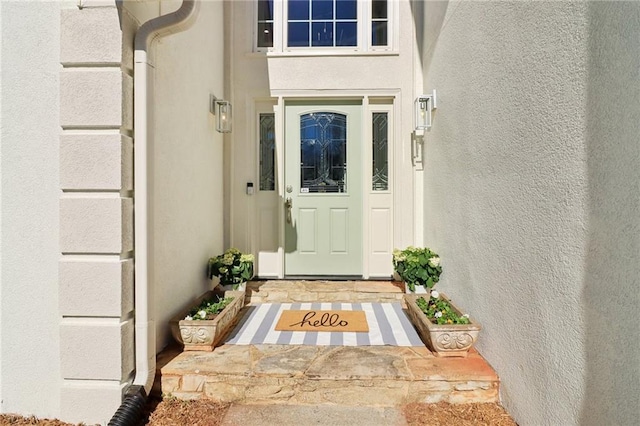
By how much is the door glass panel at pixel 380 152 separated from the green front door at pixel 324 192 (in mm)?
184

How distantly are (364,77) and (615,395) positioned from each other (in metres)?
3.43

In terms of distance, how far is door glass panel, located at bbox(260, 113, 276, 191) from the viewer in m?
3.82

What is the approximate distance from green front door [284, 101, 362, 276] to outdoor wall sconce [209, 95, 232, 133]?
2.33ft

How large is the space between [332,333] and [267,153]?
88.4 inches

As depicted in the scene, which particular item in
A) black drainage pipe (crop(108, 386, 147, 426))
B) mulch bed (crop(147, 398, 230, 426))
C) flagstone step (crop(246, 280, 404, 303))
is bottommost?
mulch bed (crop(147, 398, 230, 426))

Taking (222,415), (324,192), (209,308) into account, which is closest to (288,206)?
(324,192)

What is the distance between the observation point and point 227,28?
143 inches

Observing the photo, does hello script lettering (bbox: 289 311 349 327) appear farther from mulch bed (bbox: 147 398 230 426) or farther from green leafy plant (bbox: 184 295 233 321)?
mulch bed (bbox: 147 398 230 426)

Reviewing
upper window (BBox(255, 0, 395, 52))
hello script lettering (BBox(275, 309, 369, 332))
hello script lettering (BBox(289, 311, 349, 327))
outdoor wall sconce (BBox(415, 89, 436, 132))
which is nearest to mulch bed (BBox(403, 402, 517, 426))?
hello script lettering (BBox(275, 309, 369, 332))

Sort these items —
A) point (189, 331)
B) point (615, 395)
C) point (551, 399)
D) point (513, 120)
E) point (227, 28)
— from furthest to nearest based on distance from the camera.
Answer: point (227, 28) < point (189, 331) < point (513, 120) < point (551, 399) < point (615, 395)

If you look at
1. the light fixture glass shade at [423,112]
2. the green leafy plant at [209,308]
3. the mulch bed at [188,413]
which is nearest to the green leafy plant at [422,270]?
the light fixture glass shade at [423,112]

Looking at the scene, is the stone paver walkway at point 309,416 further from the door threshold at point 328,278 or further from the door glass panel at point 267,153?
the door glass panel at point 267,153

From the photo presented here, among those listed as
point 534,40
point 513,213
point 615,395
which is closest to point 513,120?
point 534,40

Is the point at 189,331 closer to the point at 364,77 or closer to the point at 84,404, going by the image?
the point at 84,404
